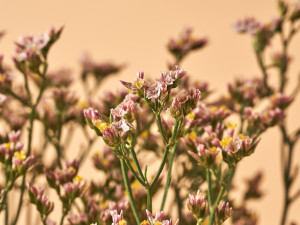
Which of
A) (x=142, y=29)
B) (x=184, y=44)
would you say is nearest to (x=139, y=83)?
(x=184, y=44)

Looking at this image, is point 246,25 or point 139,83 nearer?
point 139,83

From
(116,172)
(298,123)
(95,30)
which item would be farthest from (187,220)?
(95,30)

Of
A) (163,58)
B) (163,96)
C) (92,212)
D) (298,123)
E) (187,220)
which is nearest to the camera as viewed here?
(163,96)

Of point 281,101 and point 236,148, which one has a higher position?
point 281,101

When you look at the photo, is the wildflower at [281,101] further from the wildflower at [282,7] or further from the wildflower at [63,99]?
the wildflower at [63,99]

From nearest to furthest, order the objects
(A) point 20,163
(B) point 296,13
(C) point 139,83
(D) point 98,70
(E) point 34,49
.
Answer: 1. (C) point 139,83
2. (A) point 20,163
3. (E) point 34,49
4. (B) point 296,13
5. (D) point 98,70

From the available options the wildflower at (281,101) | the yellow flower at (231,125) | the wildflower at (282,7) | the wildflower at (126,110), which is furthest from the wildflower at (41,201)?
the wildflower at (282,7)

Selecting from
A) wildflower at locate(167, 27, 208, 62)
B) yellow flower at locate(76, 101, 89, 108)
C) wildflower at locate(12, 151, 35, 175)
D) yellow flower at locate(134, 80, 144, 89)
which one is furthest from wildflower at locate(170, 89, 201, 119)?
wildflower at locate(167, 27, 208, 62)

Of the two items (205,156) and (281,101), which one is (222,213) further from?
(281,101)

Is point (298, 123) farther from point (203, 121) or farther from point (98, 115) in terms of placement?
point (98, 115)
